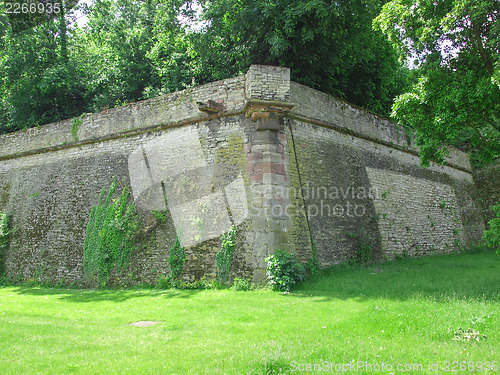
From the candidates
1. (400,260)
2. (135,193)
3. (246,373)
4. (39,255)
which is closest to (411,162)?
(400,260)

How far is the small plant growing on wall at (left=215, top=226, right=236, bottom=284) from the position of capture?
29.3ft

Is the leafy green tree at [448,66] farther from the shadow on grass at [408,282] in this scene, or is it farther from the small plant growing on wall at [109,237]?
the small plant growing on wall at [109,237]

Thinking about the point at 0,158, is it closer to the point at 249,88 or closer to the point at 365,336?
the point at 249,88

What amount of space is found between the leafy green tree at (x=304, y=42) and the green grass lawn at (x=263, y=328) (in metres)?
7.67

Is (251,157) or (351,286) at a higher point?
(251,157)

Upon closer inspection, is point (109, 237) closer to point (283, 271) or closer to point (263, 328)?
point (283, 271)

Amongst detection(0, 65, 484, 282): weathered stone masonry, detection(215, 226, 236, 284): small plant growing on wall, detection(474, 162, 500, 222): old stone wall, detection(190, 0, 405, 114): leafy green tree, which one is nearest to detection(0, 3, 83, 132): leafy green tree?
detection(0, 65, 484, 282): weathered stone masonry

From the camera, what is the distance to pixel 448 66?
791 cm

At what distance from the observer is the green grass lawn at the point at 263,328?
12.6 feet

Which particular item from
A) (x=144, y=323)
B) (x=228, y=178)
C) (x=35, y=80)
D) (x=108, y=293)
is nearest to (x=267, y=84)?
(x=228, y=178)

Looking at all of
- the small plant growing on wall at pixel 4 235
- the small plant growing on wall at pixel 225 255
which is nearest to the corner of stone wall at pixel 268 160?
the small plant growing on wall at pixel 225 255

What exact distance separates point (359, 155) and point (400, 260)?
371cm

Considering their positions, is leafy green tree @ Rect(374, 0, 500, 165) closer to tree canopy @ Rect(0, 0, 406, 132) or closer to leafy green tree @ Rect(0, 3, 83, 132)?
tree canopy @ Rect(0, 0, 406, 132)

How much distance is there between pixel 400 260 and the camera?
11.6 meters
